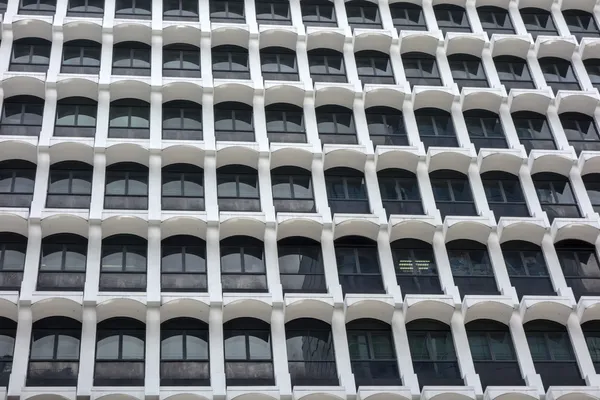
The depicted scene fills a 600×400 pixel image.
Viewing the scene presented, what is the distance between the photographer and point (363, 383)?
29.7m

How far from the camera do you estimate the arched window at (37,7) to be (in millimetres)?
38562

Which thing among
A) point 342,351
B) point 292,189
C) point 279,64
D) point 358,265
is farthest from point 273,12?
point 342,351

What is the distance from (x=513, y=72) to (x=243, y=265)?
1636 cm

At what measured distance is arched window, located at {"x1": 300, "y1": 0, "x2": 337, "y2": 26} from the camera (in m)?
40.4

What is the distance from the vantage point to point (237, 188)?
113 ft

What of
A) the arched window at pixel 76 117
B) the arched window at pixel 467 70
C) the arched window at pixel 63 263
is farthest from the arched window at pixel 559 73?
the arched window at pixel 63 263

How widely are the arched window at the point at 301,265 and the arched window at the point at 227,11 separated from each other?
40.0ft

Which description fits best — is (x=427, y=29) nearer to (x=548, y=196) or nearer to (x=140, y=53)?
(x=548, y=196)

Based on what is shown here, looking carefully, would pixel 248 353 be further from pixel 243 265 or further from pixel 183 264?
pixel 183 264

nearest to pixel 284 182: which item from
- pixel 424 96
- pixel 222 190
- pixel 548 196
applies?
pixel 222 190

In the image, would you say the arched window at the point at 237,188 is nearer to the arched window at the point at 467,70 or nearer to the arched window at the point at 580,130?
the arched window at the point at 467,70

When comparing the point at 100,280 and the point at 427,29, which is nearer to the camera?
the point at 100,280

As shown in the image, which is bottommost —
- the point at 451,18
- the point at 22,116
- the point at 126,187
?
the point at 126,187

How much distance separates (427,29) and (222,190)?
13.4 metres
